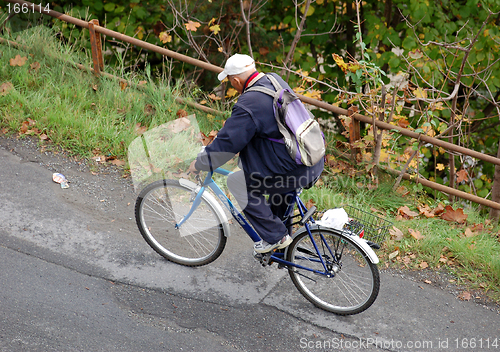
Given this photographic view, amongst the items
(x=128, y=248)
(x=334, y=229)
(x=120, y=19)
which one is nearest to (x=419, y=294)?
(x=334, y=229)

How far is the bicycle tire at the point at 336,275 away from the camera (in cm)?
337

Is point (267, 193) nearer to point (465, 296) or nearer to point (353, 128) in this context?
point (465, 296)

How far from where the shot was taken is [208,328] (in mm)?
3367

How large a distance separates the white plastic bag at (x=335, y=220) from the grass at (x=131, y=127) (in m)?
1.25

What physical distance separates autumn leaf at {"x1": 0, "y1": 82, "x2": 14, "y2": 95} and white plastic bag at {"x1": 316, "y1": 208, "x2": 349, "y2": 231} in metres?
4.81

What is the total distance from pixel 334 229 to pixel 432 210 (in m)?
2.41

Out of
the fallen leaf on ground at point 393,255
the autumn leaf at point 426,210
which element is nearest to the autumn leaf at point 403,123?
the autumn leaf at point 426,210

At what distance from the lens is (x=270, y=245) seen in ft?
11.5

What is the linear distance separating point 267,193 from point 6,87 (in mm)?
4562

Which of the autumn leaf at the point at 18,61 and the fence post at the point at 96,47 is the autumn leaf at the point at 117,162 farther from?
the autumn leaf at the point at 18,61

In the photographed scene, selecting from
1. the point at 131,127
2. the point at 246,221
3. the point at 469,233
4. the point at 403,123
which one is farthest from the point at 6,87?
the point at 469,233

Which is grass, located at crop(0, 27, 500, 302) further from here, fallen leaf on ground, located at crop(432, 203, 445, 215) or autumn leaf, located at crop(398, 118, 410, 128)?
autumn leaf, located at crop(398, 118, 410, 128)

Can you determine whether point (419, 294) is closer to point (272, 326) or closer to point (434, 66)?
point (272, 326)

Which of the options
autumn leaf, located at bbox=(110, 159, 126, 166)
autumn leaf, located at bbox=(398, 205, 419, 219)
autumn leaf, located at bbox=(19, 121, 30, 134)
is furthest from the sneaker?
autumn leaf, located at bbox=(19, 121, 30, 134)
